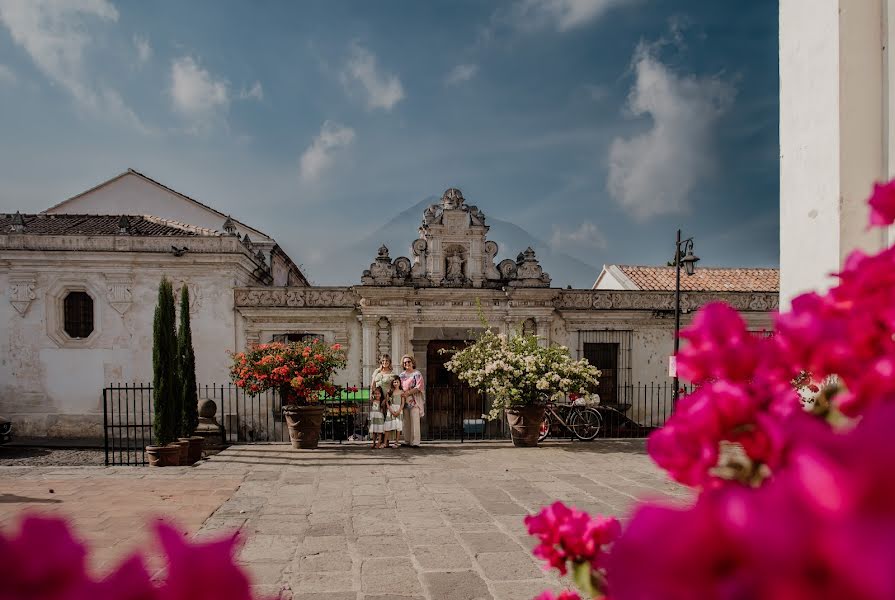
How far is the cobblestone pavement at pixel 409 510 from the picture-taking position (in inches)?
147

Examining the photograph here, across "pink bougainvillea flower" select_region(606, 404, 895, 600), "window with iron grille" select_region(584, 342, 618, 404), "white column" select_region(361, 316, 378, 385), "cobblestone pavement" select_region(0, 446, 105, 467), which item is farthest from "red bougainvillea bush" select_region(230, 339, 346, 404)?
"pink bougainvillea flower" select_region(606, 404, 895, 600)

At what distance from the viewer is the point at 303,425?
9.96 m

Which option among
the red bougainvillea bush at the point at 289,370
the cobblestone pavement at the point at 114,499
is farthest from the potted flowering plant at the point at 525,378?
the cobblestone pavement at the point at 114,499

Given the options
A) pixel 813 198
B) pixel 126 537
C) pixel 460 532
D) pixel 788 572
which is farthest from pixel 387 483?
pixel 788 572

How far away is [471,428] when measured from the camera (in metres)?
15.8

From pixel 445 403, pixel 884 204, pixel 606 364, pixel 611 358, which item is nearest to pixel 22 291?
pixel 445 403

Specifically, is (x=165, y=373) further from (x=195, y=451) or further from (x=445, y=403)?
(x=445, y=403)

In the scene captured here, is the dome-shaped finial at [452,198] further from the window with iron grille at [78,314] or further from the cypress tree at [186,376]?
the window with iron grille at [78,314]

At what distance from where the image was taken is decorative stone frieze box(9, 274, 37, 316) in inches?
621

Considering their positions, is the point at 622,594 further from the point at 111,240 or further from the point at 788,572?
the point at 111,240

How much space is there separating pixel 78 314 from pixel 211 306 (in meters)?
4.07

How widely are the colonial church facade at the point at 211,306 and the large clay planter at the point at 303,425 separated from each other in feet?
18.9

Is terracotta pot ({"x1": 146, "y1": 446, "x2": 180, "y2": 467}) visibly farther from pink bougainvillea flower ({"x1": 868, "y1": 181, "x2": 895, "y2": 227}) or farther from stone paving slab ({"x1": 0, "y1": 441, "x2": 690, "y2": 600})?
pink bougainvillea flower ({"x1": 868, "y1": 181, "x2": 895, "y2": 227})

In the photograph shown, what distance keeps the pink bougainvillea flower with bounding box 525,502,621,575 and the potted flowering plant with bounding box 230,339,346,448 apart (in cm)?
898
